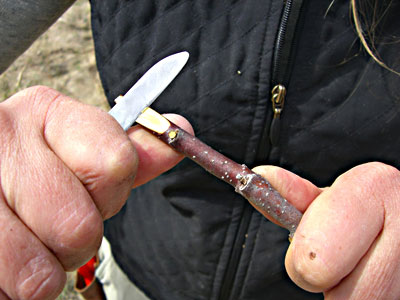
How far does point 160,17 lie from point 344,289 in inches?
34.3

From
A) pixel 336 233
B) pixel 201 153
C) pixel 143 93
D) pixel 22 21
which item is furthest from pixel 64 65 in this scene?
pixel 336 233

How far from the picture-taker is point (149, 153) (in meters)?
0.69

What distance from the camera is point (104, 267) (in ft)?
4.75

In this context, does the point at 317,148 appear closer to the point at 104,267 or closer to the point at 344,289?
the point at 344,289

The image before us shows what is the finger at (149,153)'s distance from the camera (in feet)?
2.23

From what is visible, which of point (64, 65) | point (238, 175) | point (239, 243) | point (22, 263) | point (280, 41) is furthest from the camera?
point (64, 65)

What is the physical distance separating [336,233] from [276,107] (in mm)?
495

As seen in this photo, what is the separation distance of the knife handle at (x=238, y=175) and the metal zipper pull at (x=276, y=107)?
14.5 inches

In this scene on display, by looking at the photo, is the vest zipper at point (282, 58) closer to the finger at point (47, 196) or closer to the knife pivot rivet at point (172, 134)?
the knife pivot rivet at point (172, 134)

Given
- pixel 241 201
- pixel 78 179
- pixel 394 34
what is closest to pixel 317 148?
pixel 241 201

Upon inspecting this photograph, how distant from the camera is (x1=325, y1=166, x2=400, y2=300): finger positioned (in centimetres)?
59

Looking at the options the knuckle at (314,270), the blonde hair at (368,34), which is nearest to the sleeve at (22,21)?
the blonde hair at (368,34)

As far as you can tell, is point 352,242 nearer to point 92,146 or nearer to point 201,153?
point 201,153

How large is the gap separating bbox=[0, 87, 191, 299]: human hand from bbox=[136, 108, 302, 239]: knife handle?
11cm
